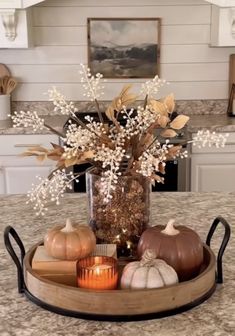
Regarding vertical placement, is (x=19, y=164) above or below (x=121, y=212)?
below

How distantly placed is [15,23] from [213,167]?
61.8 inches

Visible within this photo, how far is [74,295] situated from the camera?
120cm

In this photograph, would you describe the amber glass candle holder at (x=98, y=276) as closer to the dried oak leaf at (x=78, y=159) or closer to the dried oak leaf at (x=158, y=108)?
the dried oak leaf at (x=78, y=159)

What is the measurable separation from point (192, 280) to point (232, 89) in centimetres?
294

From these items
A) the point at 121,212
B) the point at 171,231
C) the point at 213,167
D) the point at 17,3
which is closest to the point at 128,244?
the point at 121,212

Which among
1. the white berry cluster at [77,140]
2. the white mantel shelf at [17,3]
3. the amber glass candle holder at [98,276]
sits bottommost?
the amber glass candle holder at [98,276]

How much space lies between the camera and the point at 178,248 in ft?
4.28

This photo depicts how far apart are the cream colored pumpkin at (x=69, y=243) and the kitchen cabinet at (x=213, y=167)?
227 cm

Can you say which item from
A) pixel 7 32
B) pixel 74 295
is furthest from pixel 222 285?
pixel 7 32

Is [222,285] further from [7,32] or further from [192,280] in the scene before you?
[7,32]

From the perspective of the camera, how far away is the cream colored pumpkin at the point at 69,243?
4.27 feet

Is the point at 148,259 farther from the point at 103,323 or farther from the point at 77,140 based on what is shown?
the point at 77,140

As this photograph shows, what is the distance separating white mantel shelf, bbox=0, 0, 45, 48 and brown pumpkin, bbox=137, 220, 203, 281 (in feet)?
8.31

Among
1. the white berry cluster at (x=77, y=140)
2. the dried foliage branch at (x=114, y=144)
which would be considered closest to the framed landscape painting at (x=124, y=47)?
the dried foliage branch at (x=114, y=144)
